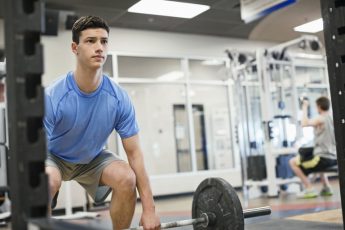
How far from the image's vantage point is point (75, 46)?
1.88m

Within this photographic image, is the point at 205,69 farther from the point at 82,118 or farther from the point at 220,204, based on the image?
the point at 82,118

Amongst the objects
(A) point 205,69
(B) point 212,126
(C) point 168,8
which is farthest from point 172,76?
(C) point 168,8

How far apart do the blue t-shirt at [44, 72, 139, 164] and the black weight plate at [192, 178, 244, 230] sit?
507 millimetres

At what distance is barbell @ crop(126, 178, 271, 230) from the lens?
1950 mm

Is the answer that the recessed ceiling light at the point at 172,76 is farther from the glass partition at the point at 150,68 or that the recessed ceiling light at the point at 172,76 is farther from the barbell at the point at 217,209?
the barbell at the point at 217,209

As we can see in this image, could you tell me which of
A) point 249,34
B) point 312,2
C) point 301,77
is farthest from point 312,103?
point 312,2

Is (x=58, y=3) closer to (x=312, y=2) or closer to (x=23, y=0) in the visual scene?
(x=312, y=2)

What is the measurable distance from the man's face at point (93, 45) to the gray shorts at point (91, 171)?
0.50 metres

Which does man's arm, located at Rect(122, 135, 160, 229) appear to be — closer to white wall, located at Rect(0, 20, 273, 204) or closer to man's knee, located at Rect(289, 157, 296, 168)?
man's knee, located at Rect(289, 157, 296, 168)

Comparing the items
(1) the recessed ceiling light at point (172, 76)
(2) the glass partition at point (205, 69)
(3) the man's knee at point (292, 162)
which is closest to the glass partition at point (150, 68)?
(1) the recessed ceiling light at point (172, 76)

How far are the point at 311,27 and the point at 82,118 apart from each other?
576 cm

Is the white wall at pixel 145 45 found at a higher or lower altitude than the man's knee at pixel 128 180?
higher

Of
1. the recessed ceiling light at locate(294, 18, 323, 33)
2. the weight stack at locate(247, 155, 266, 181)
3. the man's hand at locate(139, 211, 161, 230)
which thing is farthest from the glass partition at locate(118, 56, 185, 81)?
the man's hand at locate(139, 211, 161, 230)

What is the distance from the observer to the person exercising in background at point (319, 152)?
494 centimetres
